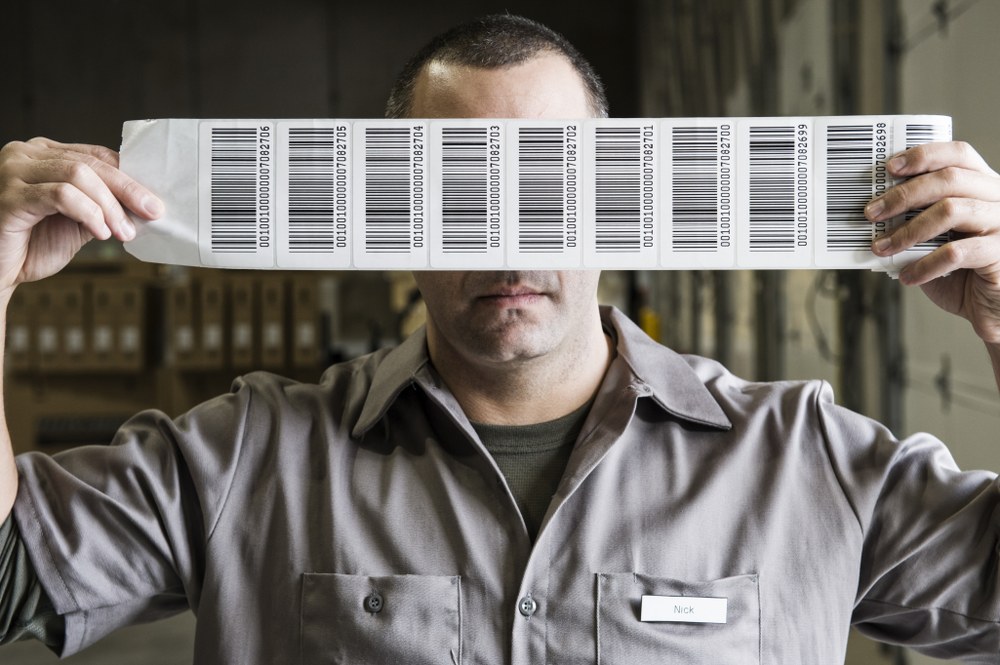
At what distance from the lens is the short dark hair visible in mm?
1242

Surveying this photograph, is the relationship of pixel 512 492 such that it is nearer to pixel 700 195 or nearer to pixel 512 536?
pixel 512 536

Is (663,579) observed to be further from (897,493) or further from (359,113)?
(359,113)

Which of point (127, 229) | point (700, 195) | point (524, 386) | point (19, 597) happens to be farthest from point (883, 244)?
point (19, 597)

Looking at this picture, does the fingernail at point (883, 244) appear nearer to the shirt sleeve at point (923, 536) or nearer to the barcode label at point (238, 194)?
the shirt sleeve at point (923, 536)

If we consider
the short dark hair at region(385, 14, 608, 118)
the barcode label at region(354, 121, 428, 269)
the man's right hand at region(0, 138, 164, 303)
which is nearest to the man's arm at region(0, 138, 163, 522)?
the man's right hand at region(0, 138, 164, 303)

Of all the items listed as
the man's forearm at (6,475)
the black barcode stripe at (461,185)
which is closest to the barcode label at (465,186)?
the black barcode stripe at (461,185)

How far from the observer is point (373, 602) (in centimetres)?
120

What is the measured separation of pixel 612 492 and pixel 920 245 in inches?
19.1

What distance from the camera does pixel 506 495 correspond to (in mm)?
1228

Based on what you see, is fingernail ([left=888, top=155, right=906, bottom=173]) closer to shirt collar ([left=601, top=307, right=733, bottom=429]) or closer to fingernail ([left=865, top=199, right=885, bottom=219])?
fingernail ([left=865, top=199, right=885, bottom=219])

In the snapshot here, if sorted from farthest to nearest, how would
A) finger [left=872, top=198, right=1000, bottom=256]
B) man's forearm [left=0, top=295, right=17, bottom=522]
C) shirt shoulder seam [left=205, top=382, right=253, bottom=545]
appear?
shirt shoulder seam [left=205, top=382, right=253, bottom=545] → man's forearm [left=0, top=295, right=17, bottom=522] → finger [left=872, top=198, right=1000, bottom=256]

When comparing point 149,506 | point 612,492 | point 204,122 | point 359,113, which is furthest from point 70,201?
point 359,113

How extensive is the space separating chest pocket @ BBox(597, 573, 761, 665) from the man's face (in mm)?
317

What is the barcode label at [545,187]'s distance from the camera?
1.03 m
